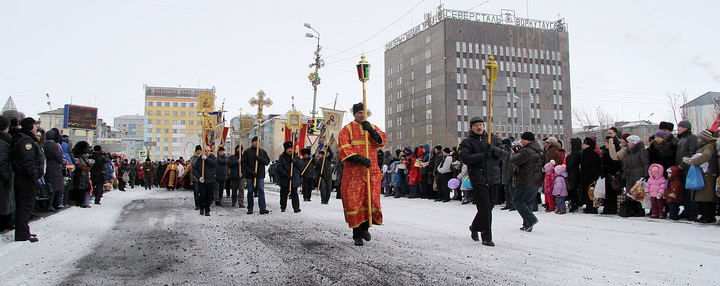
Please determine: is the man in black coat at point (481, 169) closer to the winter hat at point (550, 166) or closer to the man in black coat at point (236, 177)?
the winter hat at point (550, 166)

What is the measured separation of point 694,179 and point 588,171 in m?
2.42

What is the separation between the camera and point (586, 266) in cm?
518

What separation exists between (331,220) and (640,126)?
112 m

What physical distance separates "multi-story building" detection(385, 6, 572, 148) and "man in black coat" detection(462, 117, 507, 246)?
72.3 m

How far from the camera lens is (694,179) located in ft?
27.9

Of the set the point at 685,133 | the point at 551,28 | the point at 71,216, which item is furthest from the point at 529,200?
the point at 551,28

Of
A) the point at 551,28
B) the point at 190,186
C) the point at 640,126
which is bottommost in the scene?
the point at 190,186

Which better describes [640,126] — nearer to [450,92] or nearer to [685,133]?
[450,92]

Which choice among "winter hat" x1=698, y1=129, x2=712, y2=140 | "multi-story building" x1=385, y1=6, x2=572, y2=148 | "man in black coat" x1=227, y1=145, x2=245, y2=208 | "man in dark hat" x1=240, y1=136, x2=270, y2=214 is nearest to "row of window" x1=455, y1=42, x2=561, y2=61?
"multi-story building" x1=385, y1=6, x2=572, y2=148

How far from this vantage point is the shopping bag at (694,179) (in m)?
8.45

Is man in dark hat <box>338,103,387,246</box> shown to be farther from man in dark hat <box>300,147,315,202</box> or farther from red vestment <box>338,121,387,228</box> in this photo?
man in dark hat <box>300,147,315,202</box>

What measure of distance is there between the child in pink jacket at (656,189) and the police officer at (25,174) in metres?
10.3

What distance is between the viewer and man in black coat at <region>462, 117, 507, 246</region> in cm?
671

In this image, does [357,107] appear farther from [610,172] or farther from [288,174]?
[610,172]
